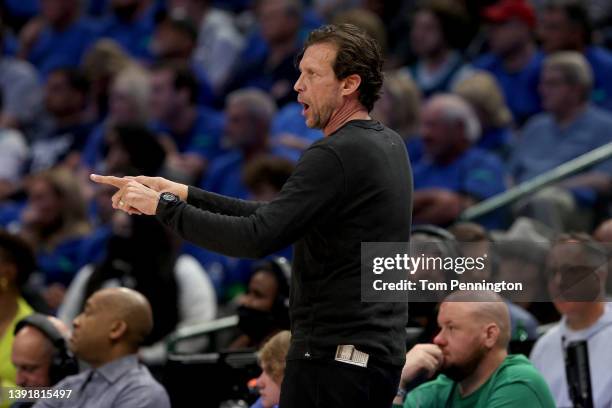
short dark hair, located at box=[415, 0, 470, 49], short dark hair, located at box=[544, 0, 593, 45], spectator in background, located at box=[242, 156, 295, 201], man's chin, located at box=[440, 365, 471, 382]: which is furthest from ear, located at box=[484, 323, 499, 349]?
short dark hair, located at box=[415, 0, 470, 49]

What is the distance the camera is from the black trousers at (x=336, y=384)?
10.9 feet

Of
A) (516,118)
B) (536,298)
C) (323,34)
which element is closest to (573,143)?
(516,118)

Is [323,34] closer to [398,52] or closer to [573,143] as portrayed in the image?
[573,143]

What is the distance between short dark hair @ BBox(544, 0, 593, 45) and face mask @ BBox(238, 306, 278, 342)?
4.00m

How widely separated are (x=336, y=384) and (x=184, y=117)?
5934mm

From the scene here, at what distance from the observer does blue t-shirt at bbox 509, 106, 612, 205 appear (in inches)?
294

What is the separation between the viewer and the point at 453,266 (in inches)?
182

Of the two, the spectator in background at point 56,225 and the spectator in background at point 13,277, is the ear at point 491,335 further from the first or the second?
the spectator in background at point 56,225

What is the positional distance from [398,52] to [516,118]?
4.77 feet

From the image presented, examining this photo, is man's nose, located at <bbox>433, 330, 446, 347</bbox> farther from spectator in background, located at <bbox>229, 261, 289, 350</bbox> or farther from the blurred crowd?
spectator in background, located at <bbox>229, 261, 289, 350</bbox>

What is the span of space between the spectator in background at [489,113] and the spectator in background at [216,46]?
8.73 feet

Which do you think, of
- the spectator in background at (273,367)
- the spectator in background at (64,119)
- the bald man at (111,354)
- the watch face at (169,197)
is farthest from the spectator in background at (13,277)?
the spectator in background at (64,119)

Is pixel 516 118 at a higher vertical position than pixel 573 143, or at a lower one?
higher

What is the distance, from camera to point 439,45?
29.3 feet
